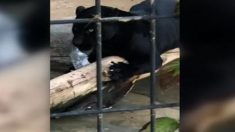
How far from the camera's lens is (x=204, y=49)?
195 centimetres

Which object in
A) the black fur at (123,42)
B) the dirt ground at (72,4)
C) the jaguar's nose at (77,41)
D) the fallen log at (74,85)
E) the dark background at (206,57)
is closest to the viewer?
the dark background at (206,57)

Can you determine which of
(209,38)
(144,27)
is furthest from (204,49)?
(144,27)

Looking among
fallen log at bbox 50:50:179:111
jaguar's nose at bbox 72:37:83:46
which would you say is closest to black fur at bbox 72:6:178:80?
jaguar's nose at bbox 72:37:83:46

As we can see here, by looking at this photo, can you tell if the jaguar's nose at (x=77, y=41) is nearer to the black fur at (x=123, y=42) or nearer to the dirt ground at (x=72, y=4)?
the black fur at (x=123, y=42)

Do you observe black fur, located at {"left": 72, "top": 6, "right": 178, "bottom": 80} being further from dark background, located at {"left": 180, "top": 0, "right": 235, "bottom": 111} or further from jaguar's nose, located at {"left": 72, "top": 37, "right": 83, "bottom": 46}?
dark background, located at {"left": 180, "top": 0, "right": 235, "bottom": 111}

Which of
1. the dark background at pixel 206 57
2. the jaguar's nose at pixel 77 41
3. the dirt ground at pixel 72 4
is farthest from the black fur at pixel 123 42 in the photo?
the dark background at pixel 206 57

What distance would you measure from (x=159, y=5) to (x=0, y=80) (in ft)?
9.47

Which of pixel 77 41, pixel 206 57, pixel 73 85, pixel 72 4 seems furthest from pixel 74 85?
pixel 206 57

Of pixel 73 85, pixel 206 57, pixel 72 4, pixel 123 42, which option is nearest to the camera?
pixel 206 57

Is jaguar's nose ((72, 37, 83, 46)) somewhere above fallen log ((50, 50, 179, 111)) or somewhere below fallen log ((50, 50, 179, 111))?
above

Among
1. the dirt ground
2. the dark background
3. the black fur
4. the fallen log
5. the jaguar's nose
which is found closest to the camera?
the dark background

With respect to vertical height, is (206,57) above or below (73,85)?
above

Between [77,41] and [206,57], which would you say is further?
[77,41]

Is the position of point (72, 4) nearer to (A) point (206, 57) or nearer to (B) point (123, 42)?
(B) point (123, 42)
